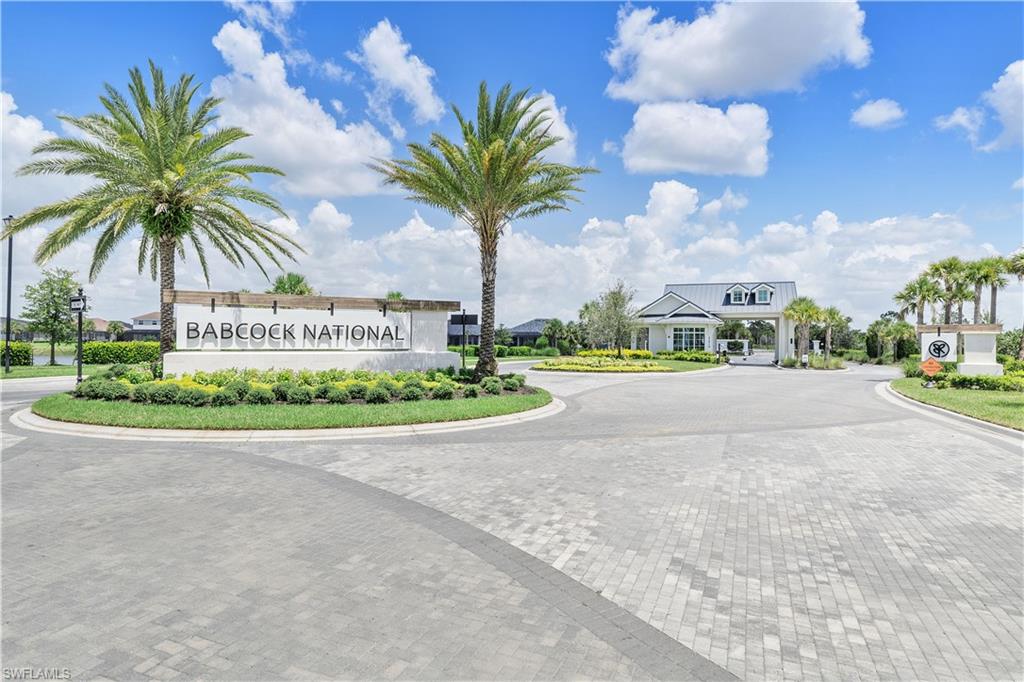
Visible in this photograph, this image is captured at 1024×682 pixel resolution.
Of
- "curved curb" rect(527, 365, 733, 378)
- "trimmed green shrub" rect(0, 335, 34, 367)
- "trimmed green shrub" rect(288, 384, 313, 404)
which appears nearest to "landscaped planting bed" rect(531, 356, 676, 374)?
"curved curb" rect(527, 365, 733, 378)

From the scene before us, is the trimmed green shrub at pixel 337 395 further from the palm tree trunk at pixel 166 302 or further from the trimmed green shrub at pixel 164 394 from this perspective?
the palm tree trunk at pixel 166 302

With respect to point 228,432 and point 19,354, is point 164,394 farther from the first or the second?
point 19,354

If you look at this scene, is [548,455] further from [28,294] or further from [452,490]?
[28,294]

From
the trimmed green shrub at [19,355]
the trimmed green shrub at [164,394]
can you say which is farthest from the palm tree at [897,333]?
the trimmed green shrub at [19,355]

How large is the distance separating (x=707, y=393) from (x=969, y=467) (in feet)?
37.7

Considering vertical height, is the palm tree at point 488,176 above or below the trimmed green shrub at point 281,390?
above

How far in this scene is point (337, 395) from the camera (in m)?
13.7

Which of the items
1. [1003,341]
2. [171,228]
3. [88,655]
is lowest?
[88,655]

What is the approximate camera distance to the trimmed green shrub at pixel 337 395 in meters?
13.6

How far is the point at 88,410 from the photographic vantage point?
1197cm

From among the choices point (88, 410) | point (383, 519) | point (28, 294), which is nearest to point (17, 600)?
point (383, 519)

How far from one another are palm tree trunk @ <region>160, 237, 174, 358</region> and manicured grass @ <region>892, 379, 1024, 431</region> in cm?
2235

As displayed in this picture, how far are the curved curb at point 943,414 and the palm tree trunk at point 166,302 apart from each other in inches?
855

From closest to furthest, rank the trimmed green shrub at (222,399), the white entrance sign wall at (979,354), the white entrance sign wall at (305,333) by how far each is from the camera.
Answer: the trimmed green shrub at (222,399) < the white entrance sign wall at (305,333) < the white entrance sign wall at (979,354)
